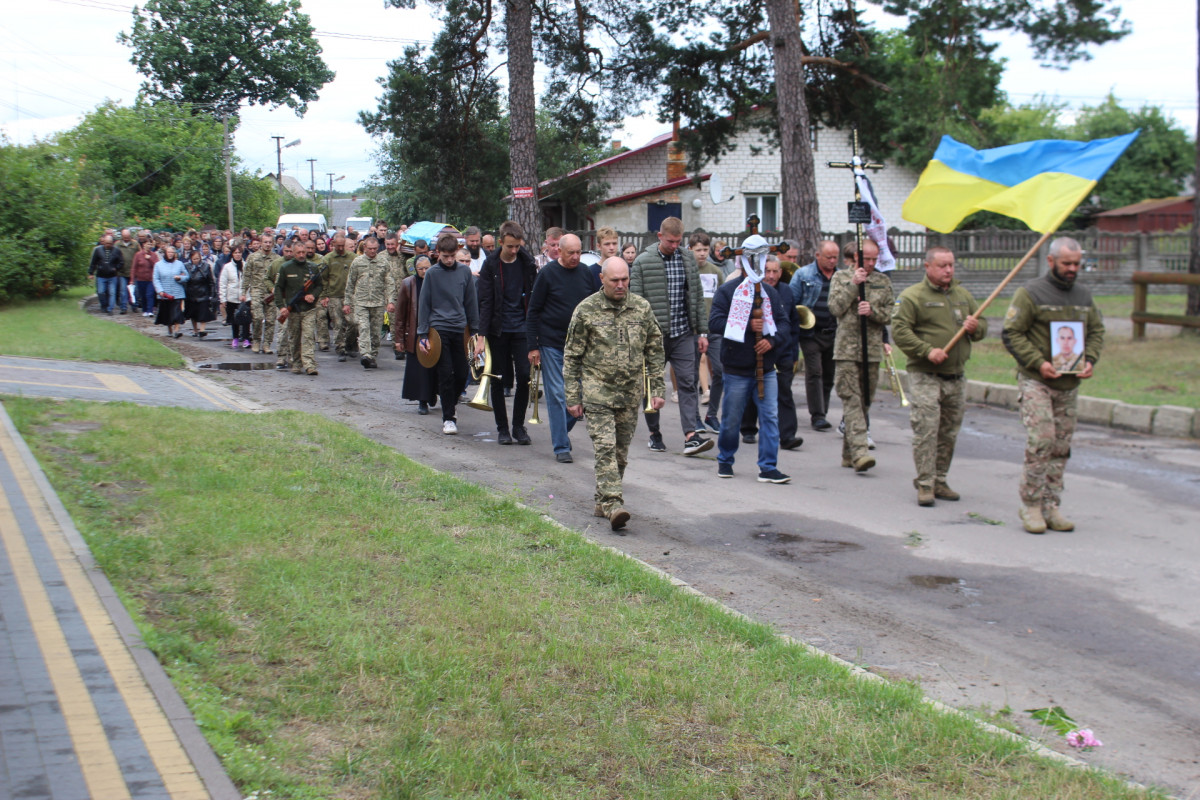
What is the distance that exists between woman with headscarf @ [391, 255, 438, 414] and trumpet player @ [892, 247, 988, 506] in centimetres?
563

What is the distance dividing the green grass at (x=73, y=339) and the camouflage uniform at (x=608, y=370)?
9553 mm

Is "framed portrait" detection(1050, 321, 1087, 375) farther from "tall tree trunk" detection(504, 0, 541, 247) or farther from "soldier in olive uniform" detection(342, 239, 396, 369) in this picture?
"tall tree trunk" detection(504, 0, 541, 247)

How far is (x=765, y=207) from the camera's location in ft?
130

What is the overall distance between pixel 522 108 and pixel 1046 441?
13706 mm

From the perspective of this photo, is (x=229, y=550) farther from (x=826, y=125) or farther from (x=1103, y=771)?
(x=826, y=125)

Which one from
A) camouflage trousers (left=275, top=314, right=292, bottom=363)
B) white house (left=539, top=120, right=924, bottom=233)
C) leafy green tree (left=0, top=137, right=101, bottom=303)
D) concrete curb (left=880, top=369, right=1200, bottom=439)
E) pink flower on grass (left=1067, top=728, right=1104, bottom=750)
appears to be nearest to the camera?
pink flower on grass (left=1067, top=728, right=1104, bottom=750)

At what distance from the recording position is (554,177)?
36.8 metres

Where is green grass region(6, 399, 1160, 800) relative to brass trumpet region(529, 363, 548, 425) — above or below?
below

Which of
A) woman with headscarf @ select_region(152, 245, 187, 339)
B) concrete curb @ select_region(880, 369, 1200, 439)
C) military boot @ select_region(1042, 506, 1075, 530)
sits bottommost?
military boot @ select_region(1042, 506, 1075, 530)

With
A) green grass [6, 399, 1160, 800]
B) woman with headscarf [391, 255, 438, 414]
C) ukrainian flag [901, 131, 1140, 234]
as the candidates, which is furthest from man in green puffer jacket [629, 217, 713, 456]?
green grass [6, 399, 1160, 800]

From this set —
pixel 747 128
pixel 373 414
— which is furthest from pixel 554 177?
pixel 373 414

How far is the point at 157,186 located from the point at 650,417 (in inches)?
2111

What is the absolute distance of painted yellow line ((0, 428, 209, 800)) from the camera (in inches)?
144

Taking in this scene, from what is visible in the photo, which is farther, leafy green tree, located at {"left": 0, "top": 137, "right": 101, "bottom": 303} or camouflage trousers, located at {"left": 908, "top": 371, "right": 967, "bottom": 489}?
leafy green tree, located at {"left": 0, "top": 137, "right": 101, "bottom": 303}
